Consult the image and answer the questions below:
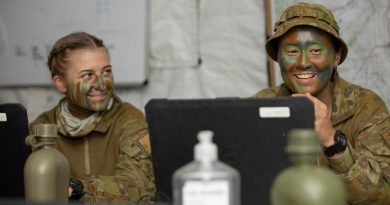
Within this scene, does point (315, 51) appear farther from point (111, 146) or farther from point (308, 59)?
point (111, 146)

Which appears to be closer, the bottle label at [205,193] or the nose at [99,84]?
the bottle label at [205,193]

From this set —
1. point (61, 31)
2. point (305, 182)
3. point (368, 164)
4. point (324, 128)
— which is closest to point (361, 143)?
point (368, 164)

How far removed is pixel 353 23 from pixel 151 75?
1.01 metres

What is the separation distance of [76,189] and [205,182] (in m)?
0.89

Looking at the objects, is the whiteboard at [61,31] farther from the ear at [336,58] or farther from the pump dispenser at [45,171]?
the pump dispenser at [45,171]

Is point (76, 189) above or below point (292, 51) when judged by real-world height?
below

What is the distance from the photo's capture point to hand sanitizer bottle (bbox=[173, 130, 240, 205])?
1.21 metres

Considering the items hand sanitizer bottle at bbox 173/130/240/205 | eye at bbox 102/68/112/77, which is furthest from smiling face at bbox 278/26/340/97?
hand sanitizer bottle at bbox 173/130/240/205

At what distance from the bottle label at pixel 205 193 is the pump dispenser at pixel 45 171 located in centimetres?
35

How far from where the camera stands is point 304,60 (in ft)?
7.33

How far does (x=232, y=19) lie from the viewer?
3244 millimetres

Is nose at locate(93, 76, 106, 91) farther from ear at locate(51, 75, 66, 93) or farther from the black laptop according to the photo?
the black laptop

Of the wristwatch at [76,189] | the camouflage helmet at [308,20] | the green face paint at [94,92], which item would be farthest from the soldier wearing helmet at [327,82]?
the wristwatch at [76,189]

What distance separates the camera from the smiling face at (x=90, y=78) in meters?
2.51
